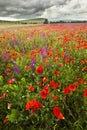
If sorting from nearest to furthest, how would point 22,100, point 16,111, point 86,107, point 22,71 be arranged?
point 86,107, point 16,111, point 22,100, point 22,71

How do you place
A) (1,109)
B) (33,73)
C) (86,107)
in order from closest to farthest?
(86,107), (1,109), (33,73)

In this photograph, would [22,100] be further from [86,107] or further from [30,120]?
[86,107]

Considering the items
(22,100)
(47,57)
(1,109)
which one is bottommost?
(1,109)

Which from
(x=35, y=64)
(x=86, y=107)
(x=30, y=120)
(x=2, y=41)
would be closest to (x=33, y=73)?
(x=35, y=64)

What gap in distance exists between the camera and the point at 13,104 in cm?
301

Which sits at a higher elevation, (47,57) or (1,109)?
(47,57)

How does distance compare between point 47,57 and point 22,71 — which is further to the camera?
point 47,57

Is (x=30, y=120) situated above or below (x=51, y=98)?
below

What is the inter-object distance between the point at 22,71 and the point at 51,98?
1.50 meters

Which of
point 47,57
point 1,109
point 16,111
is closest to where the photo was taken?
point 16,111

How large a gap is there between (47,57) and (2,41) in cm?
370

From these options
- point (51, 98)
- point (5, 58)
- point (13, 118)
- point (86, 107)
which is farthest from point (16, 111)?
point (5, 58)

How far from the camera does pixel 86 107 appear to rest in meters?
2.56

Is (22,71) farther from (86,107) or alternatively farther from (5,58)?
(86,107)
